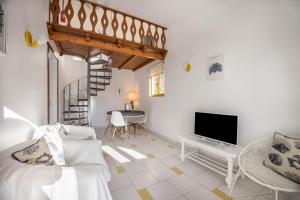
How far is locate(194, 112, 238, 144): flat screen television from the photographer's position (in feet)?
6.89

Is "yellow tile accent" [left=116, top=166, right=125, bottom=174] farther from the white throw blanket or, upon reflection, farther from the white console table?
the white throw blanket

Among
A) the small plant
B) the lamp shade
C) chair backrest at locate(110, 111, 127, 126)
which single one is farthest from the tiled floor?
the lamp shade

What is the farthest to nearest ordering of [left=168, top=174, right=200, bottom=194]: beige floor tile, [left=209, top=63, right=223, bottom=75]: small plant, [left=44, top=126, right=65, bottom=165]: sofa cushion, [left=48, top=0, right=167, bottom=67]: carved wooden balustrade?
[left=48, top=0, right=167, bottom=67]: carved wooden balustrade
[left=209, top=63, right=223, bottom=75]: small plant
[left=168, top=174, right=200, bottom=194]: beige floor tile
[left=44, top=126, right=65, bottom=165]: sofa cushion

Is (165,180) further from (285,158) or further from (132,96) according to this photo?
(132,96)

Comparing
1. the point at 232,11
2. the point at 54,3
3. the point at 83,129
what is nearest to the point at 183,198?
the point at 83,129

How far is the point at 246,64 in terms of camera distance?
214cm

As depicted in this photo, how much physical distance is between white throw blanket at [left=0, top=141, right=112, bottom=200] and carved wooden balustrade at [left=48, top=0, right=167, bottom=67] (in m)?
2.78

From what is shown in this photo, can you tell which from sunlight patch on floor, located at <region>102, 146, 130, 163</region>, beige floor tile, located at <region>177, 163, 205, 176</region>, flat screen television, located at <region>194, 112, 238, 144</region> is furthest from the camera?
sunlight patch on floor, located at <region>102, 146, 130, 163</region>

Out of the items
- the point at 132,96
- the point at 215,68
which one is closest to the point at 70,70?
the point at 132,96

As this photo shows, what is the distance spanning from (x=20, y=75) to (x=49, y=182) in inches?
58.1

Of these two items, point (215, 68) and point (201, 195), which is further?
point (215, 68)

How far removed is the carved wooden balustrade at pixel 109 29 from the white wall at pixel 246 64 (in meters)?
0.70

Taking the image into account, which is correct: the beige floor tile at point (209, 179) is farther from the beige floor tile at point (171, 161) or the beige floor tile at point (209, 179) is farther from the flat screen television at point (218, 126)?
the flat screen television at point (218, 126)

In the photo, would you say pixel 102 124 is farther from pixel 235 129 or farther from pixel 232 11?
pixel 232 11
